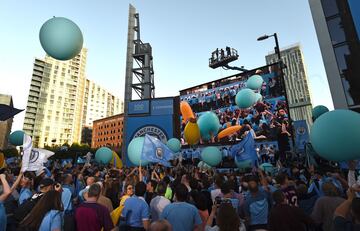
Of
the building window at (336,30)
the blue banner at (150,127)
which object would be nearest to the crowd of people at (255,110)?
the blue banner at (150,127)

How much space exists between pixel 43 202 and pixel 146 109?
25287 millimetres

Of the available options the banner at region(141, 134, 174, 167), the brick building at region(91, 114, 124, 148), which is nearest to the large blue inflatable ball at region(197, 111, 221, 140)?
the banner at region(141, 134, 174, 167)

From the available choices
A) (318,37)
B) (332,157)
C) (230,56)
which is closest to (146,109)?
(230,56)

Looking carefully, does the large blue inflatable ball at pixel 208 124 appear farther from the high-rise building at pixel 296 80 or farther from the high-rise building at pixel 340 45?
the high-rise building at pixel 296 80

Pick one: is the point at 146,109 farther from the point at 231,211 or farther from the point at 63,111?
the point at 63,111

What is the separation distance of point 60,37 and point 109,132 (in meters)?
99.4

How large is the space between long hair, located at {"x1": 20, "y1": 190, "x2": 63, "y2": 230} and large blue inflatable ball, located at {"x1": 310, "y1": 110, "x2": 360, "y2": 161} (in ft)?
18.9

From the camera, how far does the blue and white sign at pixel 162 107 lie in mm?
27359

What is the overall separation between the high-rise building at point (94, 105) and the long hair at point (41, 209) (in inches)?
5225

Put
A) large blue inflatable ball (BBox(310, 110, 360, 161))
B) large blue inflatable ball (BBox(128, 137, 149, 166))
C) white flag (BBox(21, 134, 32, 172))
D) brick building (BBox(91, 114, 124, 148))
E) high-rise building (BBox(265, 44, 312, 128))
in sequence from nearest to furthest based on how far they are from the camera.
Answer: white flag (BBox(21, 134, 32, 172))
large blue inflatable ball (BBox(310, 110, 360, 161))
large blue inflatable ball (BBox(128, 137, 149, 166))
high-rise building (BBox(265, 44, 312, 128))
brick building (BBox(91, 114, 124, 148))

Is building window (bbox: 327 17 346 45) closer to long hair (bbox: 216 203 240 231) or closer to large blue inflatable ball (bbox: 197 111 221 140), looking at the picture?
large blue inflatable ball (bbox: 197 111 221 140)

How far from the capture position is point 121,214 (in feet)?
12.8

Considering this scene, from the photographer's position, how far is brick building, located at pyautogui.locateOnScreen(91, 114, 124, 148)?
98.2 meters

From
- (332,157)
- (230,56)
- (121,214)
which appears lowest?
(121,214)
